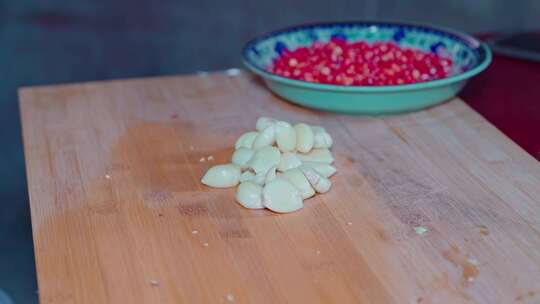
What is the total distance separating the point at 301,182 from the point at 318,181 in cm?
2

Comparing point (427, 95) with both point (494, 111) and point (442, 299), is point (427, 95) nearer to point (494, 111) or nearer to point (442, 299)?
point (494, 111)

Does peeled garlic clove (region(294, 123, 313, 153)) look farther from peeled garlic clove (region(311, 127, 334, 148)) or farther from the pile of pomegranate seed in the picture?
the pile of pomegranate seed

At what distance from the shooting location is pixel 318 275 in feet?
2.44

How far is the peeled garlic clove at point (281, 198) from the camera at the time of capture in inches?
34.0

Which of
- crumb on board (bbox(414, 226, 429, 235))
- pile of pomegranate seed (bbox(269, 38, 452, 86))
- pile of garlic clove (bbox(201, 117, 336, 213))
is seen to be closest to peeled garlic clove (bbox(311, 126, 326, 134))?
pile of garlic clove (bbox(201, 117, 336, 213))

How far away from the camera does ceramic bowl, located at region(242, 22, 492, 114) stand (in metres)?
1.08

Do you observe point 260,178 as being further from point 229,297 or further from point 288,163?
point 229,297

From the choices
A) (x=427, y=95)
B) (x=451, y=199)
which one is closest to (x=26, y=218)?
(x=427, y=95)

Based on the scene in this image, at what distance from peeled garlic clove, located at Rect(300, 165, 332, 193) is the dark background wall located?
122 cm

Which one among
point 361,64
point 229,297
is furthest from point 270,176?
point 361,64

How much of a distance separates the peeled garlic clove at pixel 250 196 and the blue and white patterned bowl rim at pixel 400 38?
263 millimetres

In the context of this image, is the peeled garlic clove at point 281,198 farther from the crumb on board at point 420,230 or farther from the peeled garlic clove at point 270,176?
the crumb on board at point 420,230

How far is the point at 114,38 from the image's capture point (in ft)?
7.26

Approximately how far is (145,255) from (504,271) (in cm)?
39
